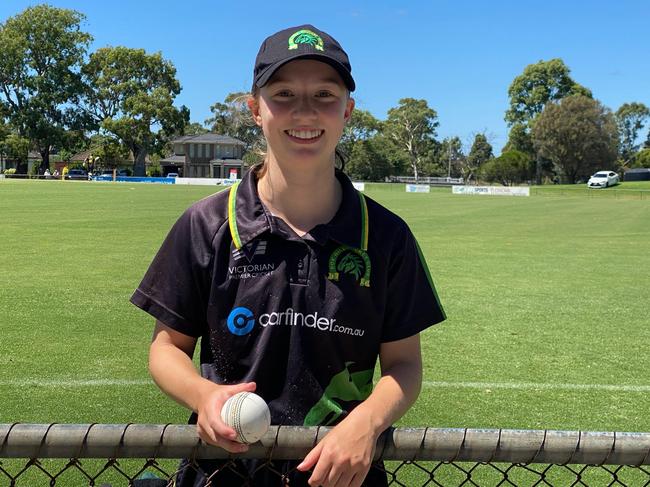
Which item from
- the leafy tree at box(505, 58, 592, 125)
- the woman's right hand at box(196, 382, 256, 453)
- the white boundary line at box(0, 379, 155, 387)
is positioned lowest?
the white boundary line at box(0, 379, 155, 387)

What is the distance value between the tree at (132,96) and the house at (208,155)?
34.2 feet

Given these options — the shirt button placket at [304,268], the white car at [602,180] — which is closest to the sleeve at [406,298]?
the shirt button placket at [304,268]

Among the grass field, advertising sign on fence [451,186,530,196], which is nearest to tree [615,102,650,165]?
advertising sign on fence [451,186,530,196]

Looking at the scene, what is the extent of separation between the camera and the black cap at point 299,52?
1807 millimetres

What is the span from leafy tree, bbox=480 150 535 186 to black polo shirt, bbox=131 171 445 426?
254 ft

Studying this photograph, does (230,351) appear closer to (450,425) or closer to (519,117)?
(450,425)

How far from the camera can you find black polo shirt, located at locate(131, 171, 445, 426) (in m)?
1.82

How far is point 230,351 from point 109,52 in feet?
273

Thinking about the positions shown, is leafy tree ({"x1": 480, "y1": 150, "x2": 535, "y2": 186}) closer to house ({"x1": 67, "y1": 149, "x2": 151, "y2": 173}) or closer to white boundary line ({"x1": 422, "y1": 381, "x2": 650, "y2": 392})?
house ({"x1": 67, "y1": 149, "x2": 151, "y2": 173})

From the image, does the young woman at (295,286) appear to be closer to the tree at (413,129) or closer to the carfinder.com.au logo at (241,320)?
the carfinder.com.au logo at (241,320)

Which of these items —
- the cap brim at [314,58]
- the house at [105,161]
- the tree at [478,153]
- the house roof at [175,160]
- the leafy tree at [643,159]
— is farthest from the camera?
the tree at [478,153]

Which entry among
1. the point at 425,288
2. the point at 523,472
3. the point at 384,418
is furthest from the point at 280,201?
the point at 523,472

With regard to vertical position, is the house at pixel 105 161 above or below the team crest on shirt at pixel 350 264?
above

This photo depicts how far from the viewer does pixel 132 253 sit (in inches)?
497
